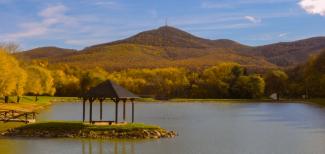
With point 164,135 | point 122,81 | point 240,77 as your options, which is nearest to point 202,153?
point 164,135

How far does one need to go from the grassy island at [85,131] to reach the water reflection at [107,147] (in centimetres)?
185

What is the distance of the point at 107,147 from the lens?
3453cm

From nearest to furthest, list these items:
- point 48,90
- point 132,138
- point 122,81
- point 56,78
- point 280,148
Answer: point 280,148 → point 132,138 → point 48,90 → point 56,78 → point 122,81

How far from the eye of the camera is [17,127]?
1642 inches

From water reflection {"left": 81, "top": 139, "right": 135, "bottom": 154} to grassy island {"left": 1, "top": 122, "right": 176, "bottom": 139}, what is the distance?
185 cm

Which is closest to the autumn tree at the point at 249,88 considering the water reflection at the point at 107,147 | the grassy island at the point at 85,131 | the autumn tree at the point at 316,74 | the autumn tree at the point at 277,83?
the autumn tree at the point at 277,83

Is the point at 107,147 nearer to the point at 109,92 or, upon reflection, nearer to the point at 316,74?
the point at 109,92

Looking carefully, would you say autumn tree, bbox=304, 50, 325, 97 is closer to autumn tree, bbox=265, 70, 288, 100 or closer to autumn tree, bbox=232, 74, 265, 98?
autumn tree, bbox=232, 74, 265, 98

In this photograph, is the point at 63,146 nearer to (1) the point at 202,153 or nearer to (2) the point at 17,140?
(2) the point at 17,140

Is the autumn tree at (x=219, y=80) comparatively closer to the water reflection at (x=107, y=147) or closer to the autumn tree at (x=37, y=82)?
the autumn tree at (x=37, y=82)

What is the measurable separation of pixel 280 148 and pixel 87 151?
11.6 meters

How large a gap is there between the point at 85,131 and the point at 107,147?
5.72 m

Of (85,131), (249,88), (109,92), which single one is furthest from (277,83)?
(85,131)

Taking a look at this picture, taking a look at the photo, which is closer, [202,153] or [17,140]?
[202,153]
